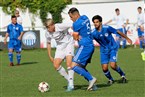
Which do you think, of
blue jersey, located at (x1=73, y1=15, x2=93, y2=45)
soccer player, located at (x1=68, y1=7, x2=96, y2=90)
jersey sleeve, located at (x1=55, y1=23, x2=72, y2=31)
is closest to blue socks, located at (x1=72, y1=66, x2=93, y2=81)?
soccer player, located at (x1=68, y1=7, x2=96, y2=90)

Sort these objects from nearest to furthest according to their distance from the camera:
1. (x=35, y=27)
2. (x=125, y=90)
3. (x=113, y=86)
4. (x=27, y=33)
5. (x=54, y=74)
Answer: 1. (x=125, y=90)
2. (x=113, y=86)
3. (x=54, y=74)
4. (x=27, y=33)
5. (x=35, y=27)

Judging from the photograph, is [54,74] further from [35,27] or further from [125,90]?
[35,27]

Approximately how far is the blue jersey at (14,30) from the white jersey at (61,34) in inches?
312

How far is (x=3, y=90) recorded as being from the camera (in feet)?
39.1

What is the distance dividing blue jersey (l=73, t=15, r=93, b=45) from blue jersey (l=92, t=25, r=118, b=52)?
33.4 inches

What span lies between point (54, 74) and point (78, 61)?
4.20 metres

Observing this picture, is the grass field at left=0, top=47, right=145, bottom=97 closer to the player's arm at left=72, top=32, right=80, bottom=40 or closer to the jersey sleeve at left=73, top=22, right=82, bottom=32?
the player's arm at left=72, top=32, right=80, bottom=40

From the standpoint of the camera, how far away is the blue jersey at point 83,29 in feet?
37.8

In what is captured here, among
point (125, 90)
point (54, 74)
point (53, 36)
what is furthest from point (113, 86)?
point (54, 74)

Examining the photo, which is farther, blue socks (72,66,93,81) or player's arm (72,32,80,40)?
blue socks (72,66,93,81)

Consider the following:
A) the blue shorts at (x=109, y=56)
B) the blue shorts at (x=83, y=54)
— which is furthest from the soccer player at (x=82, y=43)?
the blue shorts at (x=109, y=56)

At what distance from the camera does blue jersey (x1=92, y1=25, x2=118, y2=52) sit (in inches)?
494

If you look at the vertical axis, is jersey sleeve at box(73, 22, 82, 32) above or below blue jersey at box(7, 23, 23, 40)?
above

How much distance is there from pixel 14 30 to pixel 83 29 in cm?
888
